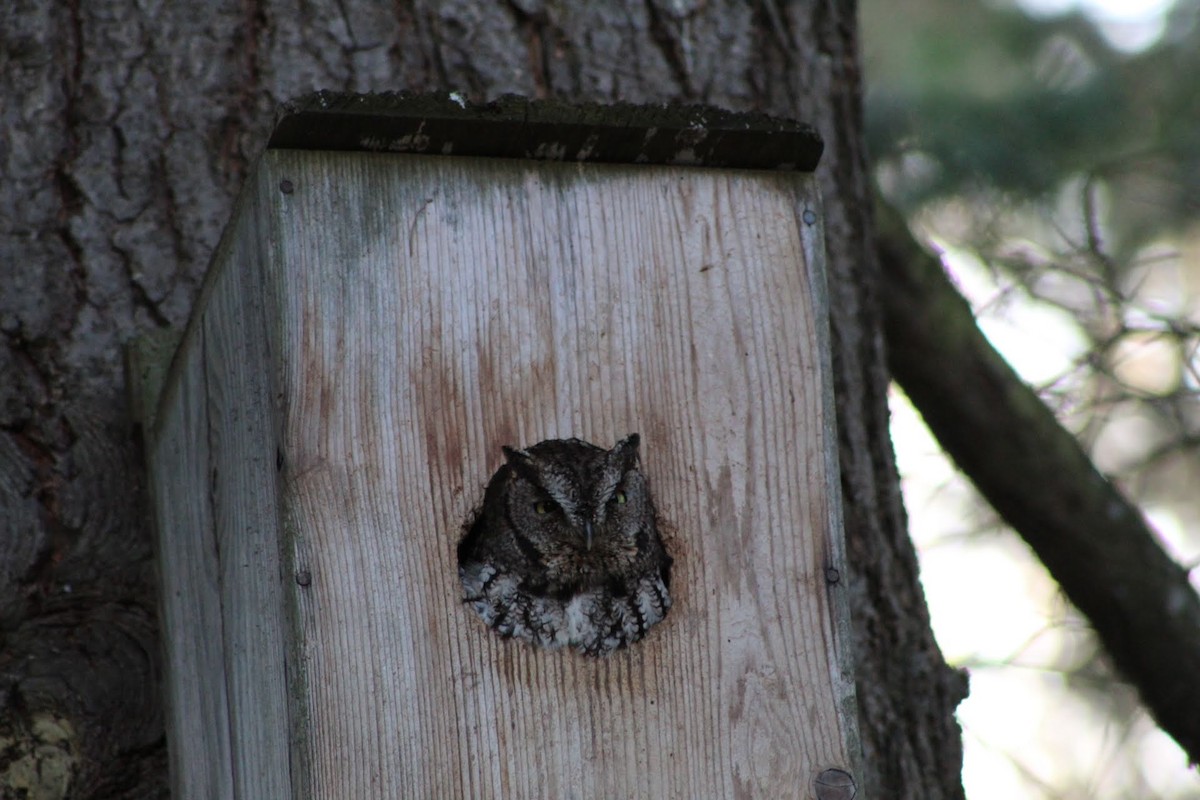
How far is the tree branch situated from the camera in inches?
118

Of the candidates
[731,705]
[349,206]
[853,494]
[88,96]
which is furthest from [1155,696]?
[88,96]

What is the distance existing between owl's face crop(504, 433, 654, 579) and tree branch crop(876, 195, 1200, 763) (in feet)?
3.93

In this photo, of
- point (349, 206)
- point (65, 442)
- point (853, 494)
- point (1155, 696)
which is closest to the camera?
point (349, 206)

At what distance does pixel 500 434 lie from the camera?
177 centimetres

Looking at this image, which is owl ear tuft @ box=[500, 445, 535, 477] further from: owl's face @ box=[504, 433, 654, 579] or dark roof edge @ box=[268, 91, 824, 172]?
dark roof edge @ box=[268, 91, 824, 172]

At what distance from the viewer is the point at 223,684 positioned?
1844mm

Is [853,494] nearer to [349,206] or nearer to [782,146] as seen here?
[782,146]

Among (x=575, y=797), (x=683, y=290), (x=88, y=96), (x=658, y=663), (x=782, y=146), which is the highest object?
(x=88, y=96)

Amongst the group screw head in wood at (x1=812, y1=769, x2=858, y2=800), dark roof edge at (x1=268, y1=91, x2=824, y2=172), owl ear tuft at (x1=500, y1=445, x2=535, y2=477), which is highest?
dark roof edge at (x1=268, y1=91, x2=824, y2=172)

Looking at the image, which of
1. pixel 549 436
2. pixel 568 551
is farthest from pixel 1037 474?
pixel 549 436

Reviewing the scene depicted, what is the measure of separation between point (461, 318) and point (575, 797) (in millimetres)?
584

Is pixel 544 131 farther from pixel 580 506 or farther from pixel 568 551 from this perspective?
pixel 568 551

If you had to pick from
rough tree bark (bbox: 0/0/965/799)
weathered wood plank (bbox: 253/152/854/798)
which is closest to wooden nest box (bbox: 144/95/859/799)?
weathered wood plank (bbox: 253/152/854/798)

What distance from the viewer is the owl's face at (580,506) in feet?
6.05
